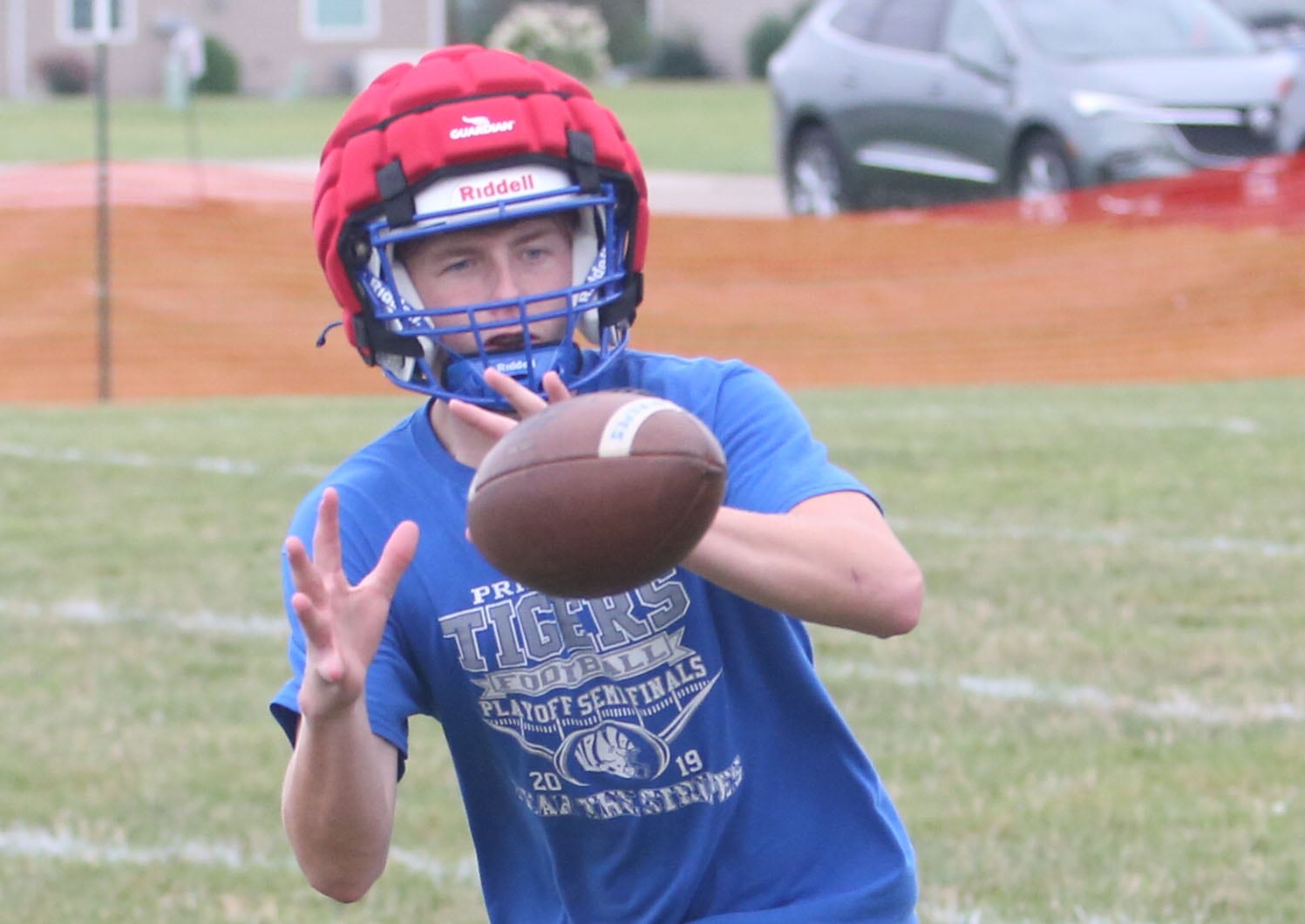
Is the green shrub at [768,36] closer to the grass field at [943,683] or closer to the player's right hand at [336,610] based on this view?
the grass field at [943,683]

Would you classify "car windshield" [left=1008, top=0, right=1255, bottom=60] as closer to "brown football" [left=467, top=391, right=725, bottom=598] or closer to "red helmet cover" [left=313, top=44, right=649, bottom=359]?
"red helmet cover" [left=313, top=44, right=649, bottom=359]

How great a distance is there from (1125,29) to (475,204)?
496 inches

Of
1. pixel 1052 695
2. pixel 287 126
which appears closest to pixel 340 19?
pixel 287 126

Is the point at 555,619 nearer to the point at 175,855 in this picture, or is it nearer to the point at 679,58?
the point at 175,855

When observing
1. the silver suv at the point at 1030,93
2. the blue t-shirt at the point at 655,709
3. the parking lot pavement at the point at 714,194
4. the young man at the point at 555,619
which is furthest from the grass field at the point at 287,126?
the blue t-shirt at the point at 655,709

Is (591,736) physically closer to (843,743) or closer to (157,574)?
(843,743)

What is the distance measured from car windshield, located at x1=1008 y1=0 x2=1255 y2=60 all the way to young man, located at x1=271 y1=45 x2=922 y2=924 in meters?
12.1

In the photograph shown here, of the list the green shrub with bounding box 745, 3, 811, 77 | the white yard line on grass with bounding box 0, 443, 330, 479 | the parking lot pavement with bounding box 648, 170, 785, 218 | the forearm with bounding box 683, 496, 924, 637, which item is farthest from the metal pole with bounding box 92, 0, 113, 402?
the green shrub with bounding box 745, 3, 811, 77

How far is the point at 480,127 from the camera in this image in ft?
8.98

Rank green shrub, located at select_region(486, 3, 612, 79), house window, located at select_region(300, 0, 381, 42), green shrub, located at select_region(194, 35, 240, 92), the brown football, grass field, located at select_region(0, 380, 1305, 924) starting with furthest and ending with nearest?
house window, located at select_region(300, 0, 381, 42) → green shrub, located at select_region(194, 35, 240, 92) → green shrub, located at select_region(486, 3, 612, 79) → grass field, located at select_region(0, 380, 1305, 924) → the brown football

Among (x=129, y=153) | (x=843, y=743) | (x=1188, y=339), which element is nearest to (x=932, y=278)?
(x=1188, y=339)

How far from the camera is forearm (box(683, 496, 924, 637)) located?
233 cm

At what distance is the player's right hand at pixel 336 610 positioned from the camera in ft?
7.67

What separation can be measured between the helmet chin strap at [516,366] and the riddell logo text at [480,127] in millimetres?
298
